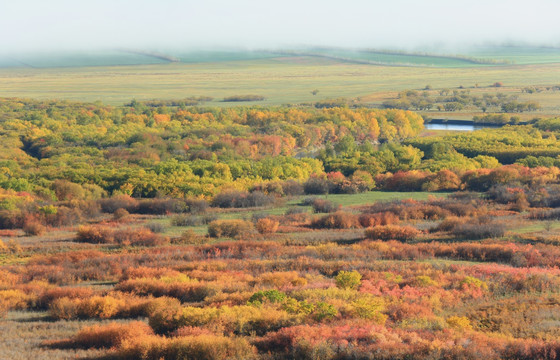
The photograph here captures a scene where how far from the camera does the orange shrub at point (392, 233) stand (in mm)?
33562

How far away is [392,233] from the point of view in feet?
110

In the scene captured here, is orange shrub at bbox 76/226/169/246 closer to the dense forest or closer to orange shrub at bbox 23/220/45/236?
the dense forest

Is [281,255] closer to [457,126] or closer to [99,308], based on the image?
[99,308]

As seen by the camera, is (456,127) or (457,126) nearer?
(456,127)

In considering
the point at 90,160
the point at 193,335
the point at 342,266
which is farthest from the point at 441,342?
the point at 90,160

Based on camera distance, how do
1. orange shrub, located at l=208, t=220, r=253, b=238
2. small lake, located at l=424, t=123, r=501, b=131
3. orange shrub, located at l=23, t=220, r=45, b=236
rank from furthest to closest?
small lake, located at l=424, t=123, r=501, b=131 < orange shrub, located at l=23, t=220, r=45, b=236 < orange shrub, located at l=208, t=220, r=253, b=238

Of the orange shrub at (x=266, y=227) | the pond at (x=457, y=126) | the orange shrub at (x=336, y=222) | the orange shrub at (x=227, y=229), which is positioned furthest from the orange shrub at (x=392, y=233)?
the pond at (x=457, y=126)

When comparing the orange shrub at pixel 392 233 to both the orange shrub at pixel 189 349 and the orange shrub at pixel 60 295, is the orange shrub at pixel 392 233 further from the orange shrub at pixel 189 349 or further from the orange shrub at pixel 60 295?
the orange shrub at pixel 189 349

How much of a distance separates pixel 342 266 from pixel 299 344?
1142cm

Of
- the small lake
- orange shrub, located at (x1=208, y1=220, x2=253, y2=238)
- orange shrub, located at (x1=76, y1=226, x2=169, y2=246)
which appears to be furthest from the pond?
orange shrub, located at (x1=76, y1=226, x2=169, y2=246)

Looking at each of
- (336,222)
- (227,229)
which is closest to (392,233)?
(336,222)

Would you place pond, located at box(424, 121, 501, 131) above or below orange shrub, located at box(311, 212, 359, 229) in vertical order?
below

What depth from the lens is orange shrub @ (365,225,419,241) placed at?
3356 cm

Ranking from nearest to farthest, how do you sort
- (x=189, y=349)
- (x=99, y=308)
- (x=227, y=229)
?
(x=189, y=349)
(x=99, y=308)
(x=227, y=229)
